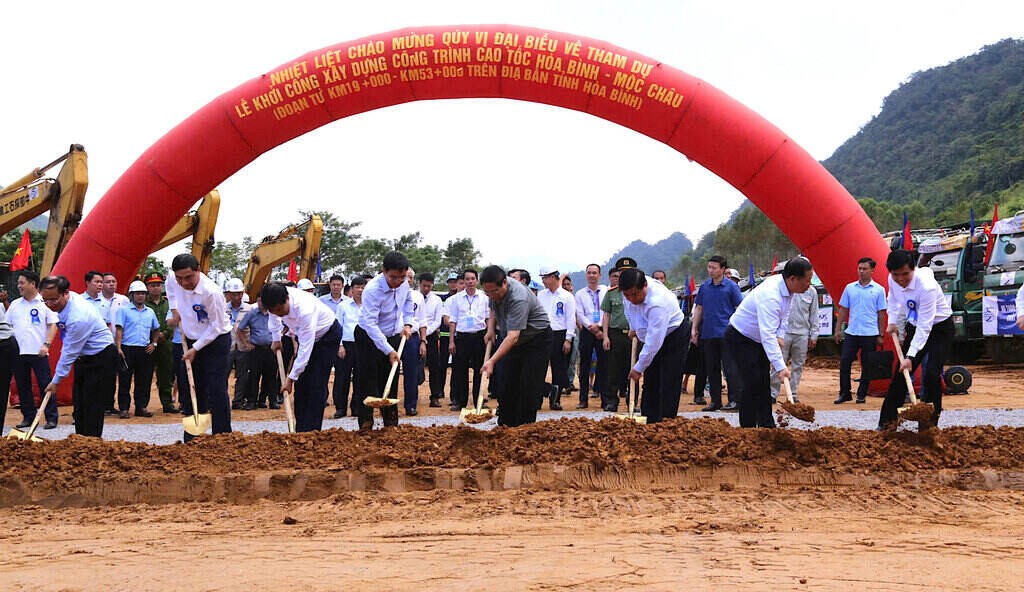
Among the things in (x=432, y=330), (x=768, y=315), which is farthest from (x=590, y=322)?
(x=768, y=315)

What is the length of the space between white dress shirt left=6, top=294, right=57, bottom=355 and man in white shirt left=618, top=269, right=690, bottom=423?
6.03 meters

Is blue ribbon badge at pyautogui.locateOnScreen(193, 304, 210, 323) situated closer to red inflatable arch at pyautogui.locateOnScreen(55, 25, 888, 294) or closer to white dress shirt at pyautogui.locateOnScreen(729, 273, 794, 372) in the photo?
white dress shirt at pyautogui.locateOnScreen(729, 273, 794, 372)

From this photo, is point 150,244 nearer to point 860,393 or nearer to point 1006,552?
point 860,393

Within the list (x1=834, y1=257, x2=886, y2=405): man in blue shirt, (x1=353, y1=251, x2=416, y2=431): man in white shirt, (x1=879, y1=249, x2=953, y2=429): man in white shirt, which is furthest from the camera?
(x1=834, y1=257, x2=886, y2=405): man in blue shirt

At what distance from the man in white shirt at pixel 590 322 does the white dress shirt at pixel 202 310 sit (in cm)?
503

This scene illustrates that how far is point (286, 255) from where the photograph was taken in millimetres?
16359

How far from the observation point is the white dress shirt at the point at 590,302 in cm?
1060

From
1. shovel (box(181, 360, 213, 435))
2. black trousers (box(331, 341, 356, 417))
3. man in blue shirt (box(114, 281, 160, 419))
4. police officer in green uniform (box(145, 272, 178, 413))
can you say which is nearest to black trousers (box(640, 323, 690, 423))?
shovel (box(181, 360, 213, 435))

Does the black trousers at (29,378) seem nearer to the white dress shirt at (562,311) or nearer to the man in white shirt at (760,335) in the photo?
the white dress shirt at (562,311)

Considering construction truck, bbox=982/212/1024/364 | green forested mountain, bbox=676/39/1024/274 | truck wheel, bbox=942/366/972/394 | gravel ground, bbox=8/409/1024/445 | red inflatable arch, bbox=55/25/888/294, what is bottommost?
gravel ground, bbox=8/409/1024/445

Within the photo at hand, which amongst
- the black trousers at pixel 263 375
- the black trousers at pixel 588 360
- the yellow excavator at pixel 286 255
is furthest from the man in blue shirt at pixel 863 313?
the yellow excavator at pixel 286 255

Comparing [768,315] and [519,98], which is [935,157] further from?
[768,315]

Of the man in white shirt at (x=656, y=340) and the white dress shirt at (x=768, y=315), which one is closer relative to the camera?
the white dress shirt at (x=768, y=315)

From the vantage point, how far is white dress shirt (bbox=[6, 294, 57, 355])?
330 inches
